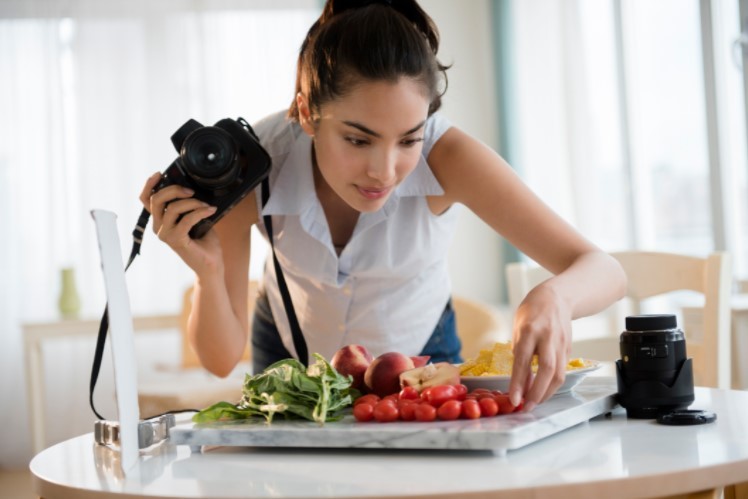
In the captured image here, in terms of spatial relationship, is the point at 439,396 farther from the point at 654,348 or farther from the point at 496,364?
the point at 654,348

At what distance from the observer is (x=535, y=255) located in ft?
4.54

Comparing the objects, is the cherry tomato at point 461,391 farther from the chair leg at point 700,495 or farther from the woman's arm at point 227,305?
the woman's arm at point 227,305

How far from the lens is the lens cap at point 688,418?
105 cm

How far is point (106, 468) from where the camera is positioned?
101cm

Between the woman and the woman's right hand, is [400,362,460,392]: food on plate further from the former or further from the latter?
the woman's right hand

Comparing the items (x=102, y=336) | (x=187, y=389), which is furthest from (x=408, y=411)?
(x=187, y=389)

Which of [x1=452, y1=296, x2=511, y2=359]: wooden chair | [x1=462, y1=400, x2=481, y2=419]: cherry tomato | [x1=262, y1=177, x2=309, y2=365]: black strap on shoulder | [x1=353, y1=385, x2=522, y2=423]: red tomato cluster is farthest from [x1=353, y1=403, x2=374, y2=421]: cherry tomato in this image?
[x1=452, y1=296, x2=511, y2=359]: wooden chair

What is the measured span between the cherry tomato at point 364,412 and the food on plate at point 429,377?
0.08m

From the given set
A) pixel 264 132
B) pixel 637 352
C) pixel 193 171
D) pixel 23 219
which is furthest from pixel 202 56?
pixel 637 352

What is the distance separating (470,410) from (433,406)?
45 mm

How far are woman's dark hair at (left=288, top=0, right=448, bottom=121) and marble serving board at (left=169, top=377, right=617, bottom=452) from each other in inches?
19.1

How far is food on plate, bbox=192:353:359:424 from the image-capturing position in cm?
105

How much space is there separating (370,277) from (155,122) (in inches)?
135

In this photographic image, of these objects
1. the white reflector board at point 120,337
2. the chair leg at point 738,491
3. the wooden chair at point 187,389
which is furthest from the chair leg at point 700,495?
the wooden chair at point 187,389
